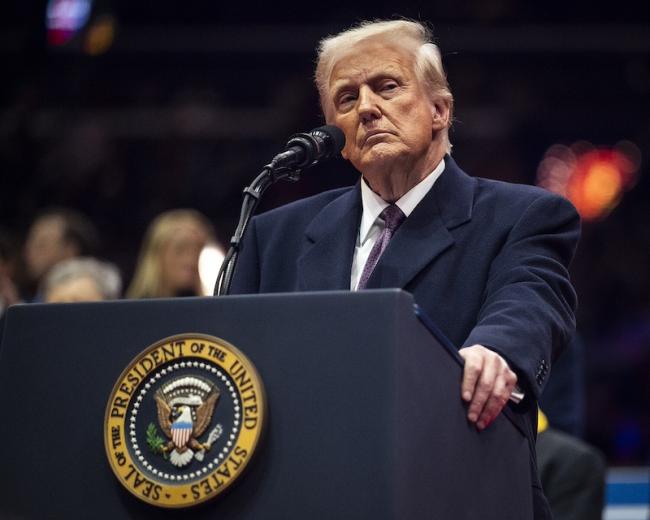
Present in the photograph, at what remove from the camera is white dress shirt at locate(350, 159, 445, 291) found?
80.7 inches

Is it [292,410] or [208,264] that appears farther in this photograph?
[208,264]

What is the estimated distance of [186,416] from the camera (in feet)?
4.65

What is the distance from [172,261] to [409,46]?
2075 mm

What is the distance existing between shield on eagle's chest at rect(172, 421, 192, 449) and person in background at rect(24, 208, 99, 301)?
128 inches

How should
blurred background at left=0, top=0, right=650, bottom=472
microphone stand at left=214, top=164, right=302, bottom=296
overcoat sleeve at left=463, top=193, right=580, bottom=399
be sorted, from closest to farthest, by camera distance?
overcoat sleeve at left=463, top=193, right=580, bottom=399 → microphone stand at left=214, top=164, right=302, bottom=296 → blurred background at left=0, top=0, right=650, bottom=472

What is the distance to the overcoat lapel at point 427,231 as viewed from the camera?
6.23 feet

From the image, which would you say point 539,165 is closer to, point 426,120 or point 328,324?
point 426,120

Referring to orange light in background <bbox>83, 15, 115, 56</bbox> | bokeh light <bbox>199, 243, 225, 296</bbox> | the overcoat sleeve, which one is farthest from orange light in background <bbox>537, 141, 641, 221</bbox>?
the overcoat sleeve

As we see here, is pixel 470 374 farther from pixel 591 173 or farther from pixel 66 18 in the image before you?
pixel 591 173

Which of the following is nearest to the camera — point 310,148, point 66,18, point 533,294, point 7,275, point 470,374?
point 470,374

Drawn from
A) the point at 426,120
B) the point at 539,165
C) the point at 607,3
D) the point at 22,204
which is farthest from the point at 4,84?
the point at 426,120

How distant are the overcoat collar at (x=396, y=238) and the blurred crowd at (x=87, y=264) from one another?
134 centimetres

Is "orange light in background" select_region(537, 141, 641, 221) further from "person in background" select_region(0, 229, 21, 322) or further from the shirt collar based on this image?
the shirt collar

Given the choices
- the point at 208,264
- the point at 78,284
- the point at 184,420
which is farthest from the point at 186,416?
the point at 208,264
